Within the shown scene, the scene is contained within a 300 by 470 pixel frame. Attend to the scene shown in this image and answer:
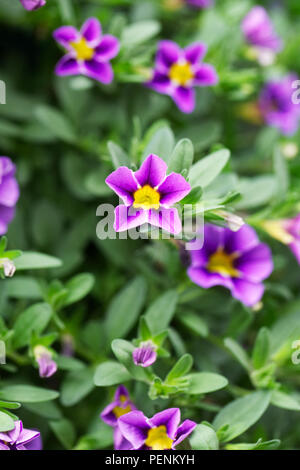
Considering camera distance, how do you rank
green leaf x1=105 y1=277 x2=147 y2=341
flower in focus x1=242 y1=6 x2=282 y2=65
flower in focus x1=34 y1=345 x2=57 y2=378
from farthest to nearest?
flower in focus x1=242 y1=6 x2=282 y2=65, green leaf x1=105 y1=277 x2=147 y2=341, flower in focus x1=34 y1=345 x2=57 y2=378

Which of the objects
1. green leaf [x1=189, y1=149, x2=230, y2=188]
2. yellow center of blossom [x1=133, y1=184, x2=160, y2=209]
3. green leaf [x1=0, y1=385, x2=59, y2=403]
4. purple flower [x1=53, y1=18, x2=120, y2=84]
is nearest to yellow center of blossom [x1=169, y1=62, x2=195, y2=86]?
purple flower [x1=53, y1=18, x2=120, y2=84]

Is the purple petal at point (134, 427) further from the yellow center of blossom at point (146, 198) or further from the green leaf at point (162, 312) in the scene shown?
the yellow center of blossom at point (146, 198)

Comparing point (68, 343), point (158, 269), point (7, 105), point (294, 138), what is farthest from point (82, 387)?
point (294, 138)

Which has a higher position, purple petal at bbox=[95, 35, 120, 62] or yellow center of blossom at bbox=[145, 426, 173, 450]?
purple petal at bbox=[95, 35, 120, 62]

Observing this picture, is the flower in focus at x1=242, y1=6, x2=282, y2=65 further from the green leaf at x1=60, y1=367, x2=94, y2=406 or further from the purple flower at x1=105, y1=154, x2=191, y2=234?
the green leaf at x1=60, y1=367, x2=94, y2=406

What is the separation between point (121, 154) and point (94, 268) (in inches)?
13.2

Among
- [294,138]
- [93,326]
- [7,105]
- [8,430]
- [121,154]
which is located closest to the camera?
[8,430]

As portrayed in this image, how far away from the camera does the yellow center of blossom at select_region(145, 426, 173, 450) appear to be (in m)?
→ 0.84

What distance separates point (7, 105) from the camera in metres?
1.18

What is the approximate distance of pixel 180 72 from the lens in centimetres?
111

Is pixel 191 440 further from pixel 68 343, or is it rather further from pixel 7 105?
pixel 7 105

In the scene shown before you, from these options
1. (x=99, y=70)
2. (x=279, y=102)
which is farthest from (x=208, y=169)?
(x=279, y=102)

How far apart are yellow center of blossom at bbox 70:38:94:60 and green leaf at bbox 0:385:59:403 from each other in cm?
53

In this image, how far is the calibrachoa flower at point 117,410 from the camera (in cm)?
88
